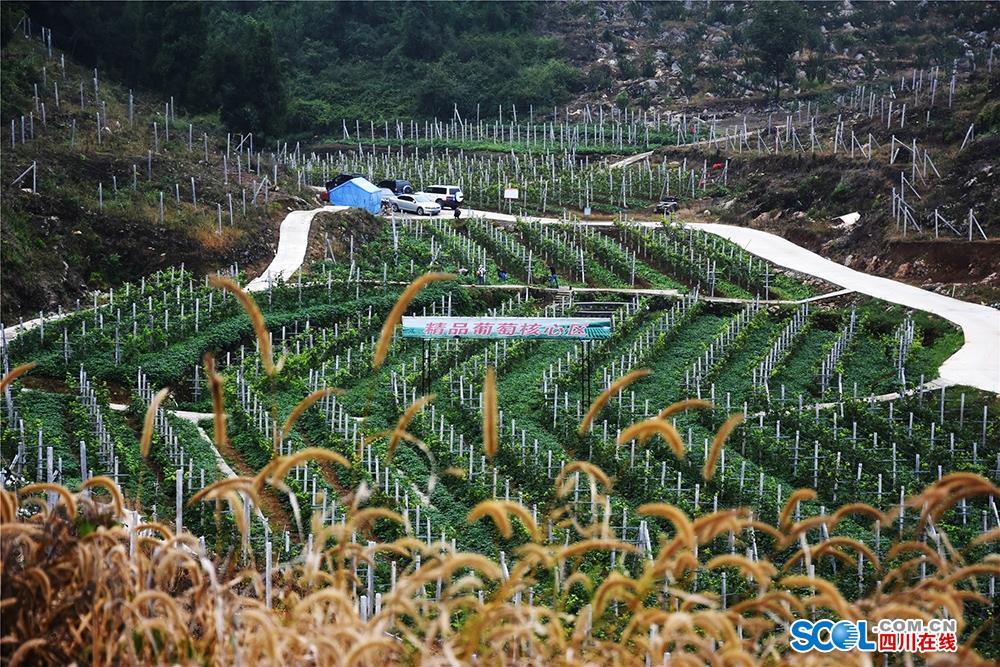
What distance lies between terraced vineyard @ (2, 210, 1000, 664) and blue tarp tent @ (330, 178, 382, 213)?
20.4 feet

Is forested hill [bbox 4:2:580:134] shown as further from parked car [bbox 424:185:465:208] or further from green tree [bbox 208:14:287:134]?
parked car [bbox 424:185:465:208]

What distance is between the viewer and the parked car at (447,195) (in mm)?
42750

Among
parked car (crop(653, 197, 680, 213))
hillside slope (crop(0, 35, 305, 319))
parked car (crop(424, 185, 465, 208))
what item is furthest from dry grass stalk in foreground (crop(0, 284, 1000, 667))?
parked car (crop(653, 197, 680, 213))

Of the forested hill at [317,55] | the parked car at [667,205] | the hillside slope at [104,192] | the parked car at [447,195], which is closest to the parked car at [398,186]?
the parked car at [447,195]

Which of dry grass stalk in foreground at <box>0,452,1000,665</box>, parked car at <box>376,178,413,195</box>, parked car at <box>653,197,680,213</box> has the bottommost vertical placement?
parked car at <box>653,197,680,213</box>

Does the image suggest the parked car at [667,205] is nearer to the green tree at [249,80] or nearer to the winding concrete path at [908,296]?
the winding concrete path at [908,296]

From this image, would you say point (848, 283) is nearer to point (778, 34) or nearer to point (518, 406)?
point (518, 406)

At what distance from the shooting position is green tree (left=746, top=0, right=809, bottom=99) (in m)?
58.1

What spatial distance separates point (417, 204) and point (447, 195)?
4.29ft

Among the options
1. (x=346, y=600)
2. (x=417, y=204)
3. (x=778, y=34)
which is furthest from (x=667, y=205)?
(x=346, y=600)

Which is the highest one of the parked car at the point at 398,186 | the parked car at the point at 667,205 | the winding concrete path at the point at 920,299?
the parked car at the point at 398,186

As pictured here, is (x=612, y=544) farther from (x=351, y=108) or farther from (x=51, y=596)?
(x=351, y=108)

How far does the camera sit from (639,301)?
31516 mm

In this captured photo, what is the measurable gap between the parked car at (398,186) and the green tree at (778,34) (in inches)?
825
